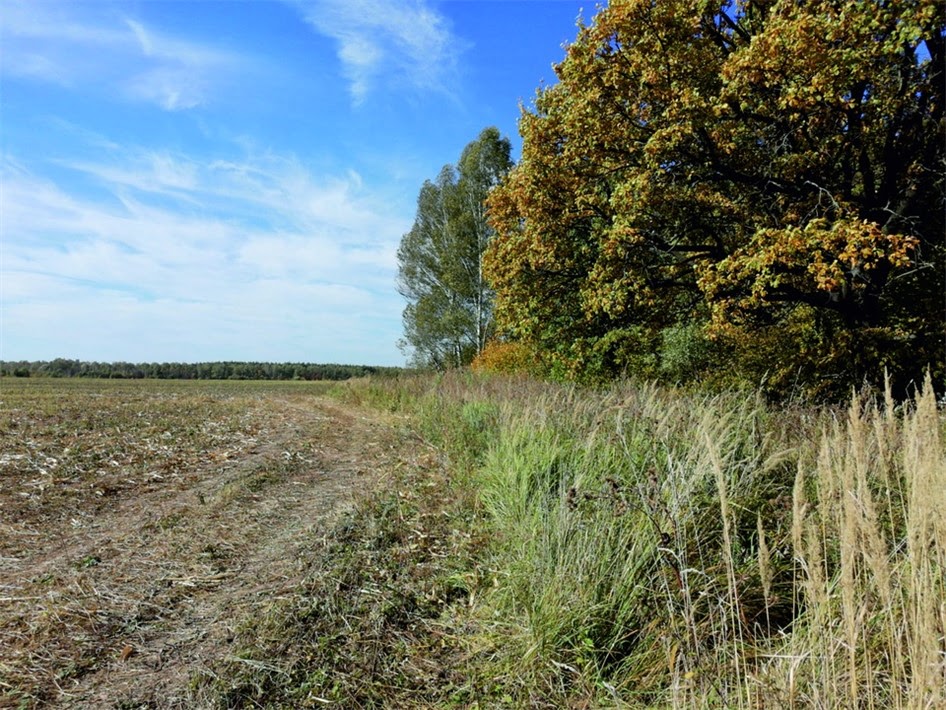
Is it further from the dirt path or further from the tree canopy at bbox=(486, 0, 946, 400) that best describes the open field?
the tree canopy at bbox=(486, 0, 946, 400)

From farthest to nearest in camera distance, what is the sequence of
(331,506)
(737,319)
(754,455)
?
(737,319), (331,506), (754,455)

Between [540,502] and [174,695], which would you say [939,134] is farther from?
[174,695]

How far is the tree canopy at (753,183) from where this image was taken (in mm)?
8984

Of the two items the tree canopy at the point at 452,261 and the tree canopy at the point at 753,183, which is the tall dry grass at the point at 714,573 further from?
the tree canopy at the point at 452,261

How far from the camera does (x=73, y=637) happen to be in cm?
343

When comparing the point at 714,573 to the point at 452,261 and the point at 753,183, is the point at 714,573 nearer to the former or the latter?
the point at 753,183

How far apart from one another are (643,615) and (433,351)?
26630mm

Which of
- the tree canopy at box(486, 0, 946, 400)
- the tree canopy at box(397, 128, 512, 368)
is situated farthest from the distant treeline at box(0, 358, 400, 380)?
→ the tree canopy at box(486, 0, 946, 400)

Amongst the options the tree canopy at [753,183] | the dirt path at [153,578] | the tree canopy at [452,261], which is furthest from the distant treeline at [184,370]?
the dirt path at [153,578]

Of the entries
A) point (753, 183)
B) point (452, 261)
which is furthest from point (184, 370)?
point (753, 183)

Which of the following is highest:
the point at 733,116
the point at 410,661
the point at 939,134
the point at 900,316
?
the point at 733,116

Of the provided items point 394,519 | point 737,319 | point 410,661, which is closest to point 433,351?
point 737,319

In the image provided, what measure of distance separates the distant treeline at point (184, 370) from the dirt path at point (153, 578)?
1285 inches

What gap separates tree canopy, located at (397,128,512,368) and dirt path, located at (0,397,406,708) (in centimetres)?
2070
